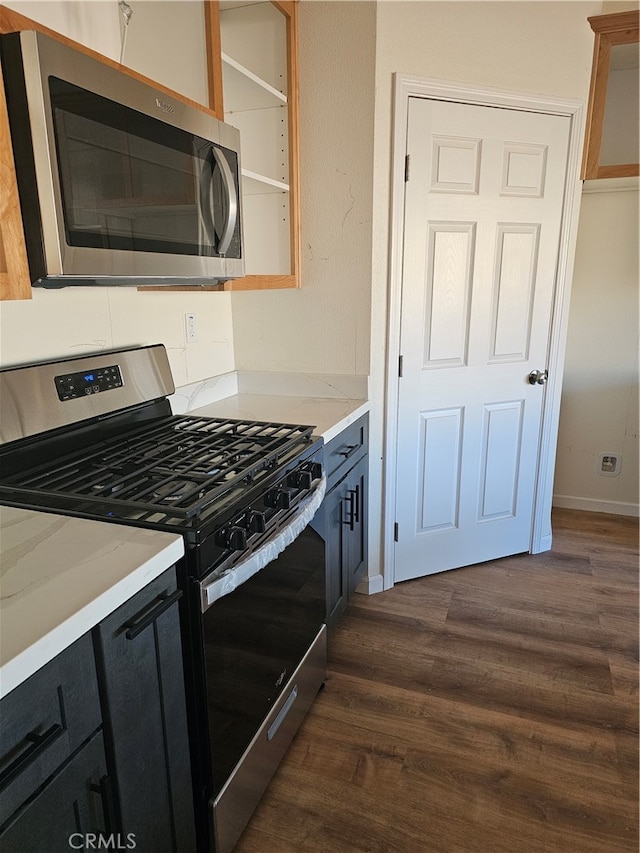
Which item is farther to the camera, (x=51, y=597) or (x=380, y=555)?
(x=380, y=555)

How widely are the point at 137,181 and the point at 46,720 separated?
42.9 inches

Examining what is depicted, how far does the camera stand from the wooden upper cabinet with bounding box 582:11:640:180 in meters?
2.42

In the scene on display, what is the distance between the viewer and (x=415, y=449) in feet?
8.49

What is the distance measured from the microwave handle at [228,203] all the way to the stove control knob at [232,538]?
2.70ft

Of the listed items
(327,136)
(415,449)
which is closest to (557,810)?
(415,449)

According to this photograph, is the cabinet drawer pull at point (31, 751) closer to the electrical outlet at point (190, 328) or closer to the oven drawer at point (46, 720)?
the oven drawer at point (46, 720)

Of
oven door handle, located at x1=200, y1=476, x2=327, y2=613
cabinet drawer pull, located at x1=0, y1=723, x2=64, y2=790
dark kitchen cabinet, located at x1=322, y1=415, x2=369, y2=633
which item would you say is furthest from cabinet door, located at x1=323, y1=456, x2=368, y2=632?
cabinet drawer pull, located at x1=0, y1=723, x2=64, y2=790

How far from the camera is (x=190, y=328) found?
2197mm

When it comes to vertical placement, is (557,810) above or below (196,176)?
below

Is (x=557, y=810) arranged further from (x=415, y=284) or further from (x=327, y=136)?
(x=327, y=136)

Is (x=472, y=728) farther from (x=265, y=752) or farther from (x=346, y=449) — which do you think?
(x=346, y=449)

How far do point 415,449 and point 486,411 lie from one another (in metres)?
0.40

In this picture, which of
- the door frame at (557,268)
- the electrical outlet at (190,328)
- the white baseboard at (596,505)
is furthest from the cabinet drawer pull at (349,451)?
the white baseboard at (596,505)

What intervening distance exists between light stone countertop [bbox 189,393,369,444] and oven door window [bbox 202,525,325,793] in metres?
0.41
